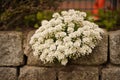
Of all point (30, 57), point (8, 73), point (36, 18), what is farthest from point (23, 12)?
point (8, 73)

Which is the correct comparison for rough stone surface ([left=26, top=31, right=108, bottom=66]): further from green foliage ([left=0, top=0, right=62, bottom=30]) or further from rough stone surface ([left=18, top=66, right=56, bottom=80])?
green foliage ([left=0, top=0, right=62, bottom=30])

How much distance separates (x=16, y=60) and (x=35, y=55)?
47 centimetres

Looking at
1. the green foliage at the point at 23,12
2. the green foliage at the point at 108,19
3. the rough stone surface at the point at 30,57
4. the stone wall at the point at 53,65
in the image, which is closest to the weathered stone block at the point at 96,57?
the stone wall at the point at 53,65

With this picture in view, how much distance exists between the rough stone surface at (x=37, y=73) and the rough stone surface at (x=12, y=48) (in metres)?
0.17

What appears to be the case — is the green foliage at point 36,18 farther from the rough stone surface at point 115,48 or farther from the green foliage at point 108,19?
the rough stone surface at point 115,48

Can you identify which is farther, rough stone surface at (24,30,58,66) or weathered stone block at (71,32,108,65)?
rough stone surface at (24,30,58,66)

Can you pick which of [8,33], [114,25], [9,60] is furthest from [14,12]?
[114,25]

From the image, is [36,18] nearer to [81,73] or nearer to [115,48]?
[81,73]

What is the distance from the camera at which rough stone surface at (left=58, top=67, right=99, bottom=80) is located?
450 centimetres

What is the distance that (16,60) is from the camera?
477 cm

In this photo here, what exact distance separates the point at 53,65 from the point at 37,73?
241 millimetres

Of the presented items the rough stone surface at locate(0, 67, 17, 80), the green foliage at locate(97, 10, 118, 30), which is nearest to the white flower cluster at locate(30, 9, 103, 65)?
the rough stone surface at locate(0, 67, 17, 80)

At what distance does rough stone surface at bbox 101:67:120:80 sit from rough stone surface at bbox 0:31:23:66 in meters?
1.14

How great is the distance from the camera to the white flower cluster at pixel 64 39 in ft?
13.7
